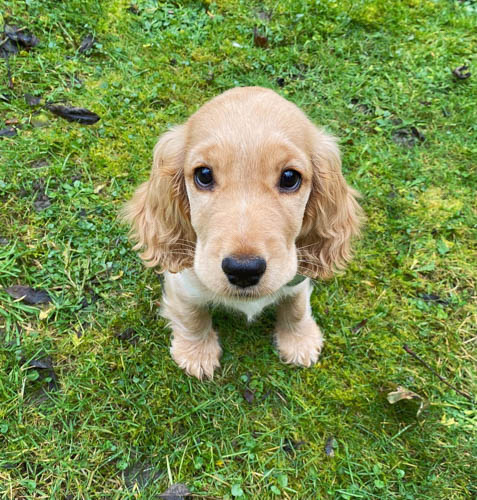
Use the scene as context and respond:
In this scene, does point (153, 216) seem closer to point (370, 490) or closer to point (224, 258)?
point (224, 258)

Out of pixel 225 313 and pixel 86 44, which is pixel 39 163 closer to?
pixel 86 44

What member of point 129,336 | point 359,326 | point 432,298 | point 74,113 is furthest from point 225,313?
point 74,113

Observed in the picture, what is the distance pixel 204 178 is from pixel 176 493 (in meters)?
1.99

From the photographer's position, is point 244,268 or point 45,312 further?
point 45,312

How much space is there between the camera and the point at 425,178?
417cm

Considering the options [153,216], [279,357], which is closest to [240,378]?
[279,357]

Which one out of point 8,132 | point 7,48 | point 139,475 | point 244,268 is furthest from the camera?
point 7,48

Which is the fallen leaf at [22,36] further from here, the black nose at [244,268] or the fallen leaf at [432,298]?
the fallen leaf at [432,298]

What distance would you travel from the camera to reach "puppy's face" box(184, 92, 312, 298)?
6.34 feet

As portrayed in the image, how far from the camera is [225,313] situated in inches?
134

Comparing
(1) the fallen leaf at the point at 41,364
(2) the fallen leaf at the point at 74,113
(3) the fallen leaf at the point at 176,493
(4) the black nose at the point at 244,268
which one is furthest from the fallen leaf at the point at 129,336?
(2) the fallen leaf at the point at 74,113

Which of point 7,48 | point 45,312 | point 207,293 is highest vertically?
point 7,48

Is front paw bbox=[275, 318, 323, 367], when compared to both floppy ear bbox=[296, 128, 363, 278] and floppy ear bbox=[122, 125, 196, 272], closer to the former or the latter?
floppy ear bbox=[296, 128, 363, 278]

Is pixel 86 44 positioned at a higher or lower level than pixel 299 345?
higher
